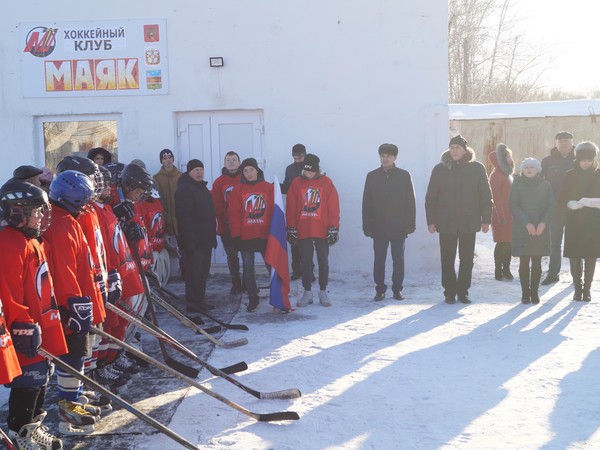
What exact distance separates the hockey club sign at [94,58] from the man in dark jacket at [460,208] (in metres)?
4.04

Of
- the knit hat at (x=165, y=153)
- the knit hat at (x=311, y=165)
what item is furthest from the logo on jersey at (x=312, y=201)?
the knit hat at (x=165, y=153)

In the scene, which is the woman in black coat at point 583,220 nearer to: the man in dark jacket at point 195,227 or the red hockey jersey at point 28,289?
the man in dark jacket at point 195,227

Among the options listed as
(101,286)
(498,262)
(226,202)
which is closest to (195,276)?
(226,202)

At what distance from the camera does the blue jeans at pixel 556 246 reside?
28.5 ft

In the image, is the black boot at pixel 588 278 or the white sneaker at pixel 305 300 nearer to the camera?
the black boot at pixel 588 278

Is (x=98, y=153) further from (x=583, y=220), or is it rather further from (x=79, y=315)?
(x=583, y=220)

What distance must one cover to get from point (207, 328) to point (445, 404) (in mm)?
2838

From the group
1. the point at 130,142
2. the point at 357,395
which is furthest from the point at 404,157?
the point at 357,395

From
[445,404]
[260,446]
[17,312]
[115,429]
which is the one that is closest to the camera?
[17,312]

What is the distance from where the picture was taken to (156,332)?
5113 millimetres

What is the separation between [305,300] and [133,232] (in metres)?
2.82

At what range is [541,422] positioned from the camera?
437cm

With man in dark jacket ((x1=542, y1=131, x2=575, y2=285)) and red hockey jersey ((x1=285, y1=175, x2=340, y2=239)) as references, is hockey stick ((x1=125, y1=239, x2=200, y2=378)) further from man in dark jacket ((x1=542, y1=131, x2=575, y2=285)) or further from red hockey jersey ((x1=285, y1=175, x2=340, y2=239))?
man in dark jacket ((x1=542, y1=131, x2=575, y2=285))

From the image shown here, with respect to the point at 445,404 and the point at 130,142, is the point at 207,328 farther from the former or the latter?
the point at 130,142
